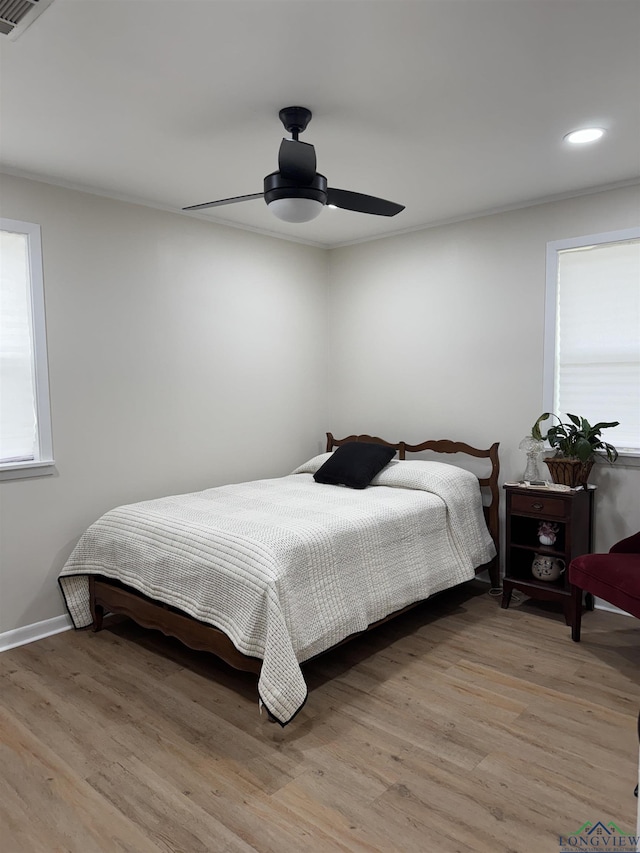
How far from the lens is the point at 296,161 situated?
7.86ft

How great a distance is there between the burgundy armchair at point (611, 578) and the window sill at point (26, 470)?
294cm

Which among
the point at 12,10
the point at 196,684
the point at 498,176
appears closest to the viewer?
the point at 12,10

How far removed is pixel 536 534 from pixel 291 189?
2661mm

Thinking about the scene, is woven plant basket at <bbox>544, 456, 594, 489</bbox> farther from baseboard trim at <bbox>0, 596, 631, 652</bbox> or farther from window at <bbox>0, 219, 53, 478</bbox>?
window at <bbox>0, 219, 53, 478</bbox>

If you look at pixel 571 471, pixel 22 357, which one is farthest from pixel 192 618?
pixel 571 471

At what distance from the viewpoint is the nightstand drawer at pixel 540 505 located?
3477 mm

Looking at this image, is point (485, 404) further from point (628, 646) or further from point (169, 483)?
point (169, 483)

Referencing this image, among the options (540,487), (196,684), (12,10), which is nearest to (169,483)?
(196,684)

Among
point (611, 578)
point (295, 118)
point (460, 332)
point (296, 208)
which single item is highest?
point (295, 118)

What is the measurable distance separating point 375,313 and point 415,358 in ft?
1.75

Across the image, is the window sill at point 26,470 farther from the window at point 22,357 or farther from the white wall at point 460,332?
the white wall at point 460,332

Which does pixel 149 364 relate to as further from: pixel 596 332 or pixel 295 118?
pixel 596 332

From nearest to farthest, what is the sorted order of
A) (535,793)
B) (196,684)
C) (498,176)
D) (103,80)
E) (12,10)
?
(12,10)
(535,793)
(103,80)
(196,684)
(498,176)

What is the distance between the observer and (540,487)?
11.7 feet
